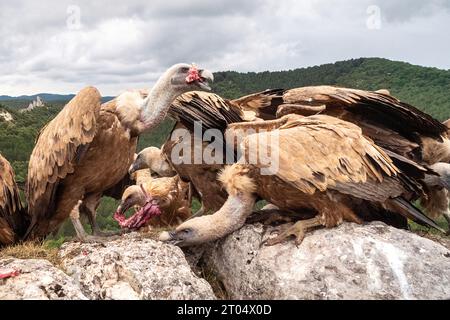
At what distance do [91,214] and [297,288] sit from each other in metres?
3.07

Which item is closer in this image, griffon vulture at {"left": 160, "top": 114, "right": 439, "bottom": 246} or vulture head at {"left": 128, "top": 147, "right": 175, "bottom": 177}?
griffon vulture at {"left": 160, "top": 114, "right": 439, "bottom": 246}

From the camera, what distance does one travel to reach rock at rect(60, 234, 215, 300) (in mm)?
4426

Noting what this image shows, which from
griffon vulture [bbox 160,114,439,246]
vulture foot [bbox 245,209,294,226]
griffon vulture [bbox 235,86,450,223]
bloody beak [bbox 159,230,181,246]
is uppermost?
griffon vulture [bbox 235,86,450,223]

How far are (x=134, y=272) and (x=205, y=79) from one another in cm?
245

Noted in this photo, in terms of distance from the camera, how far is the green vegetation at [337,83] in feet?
129

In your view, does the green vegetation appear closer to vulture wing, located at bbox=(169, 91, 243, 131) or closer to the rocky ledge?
vulture wing, located at bbox=(169, 91, 243, 131)

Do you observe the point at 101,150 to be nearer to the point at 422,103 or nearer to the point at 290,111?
the point at 290,111

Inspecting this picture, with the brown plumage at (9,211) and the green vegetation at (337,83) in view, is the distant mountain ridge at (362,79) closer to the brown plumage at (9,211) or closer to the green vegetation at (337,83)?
the green vegetation at (337,83)

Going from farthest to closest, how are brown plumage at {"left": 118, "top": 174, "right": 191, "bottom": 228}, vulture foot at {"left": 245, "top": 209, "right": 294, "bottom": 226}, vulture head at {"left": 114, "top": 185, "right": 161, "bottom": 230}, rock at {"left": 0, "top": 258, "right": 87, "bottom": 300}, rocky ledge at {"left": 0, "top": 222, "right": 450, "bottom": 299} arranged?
brown plumage at {"left": 118, "top": 174, "right": 191, "bottom": 228} → vulture head at {"left": 114, "top": 185, "right": 161, "bottom": 230} → vulture foot at {"left": 245, "top": 209, "right": 294, "bottom": 226} → rocky ledge at {"left": 0, "top": 222, "right": 450, "bottom": 299} → rock at {"left": 0, "top": 258, "right": 87, "bottom": 300}

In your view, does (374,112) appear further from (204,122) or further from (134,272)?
(134,272)

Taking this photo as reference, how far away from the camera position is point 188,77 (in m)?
5.80

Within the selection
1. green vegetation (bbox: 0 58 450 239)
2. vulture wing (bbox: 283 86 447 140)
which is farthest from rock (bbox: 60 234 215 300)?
green vegetation (bbox: 0 58 450 239)

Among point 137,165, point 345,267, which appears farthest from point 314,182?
point 137,165

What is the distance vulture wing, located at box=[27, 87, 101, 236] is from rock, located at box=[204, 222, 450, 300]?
6.67 ft
